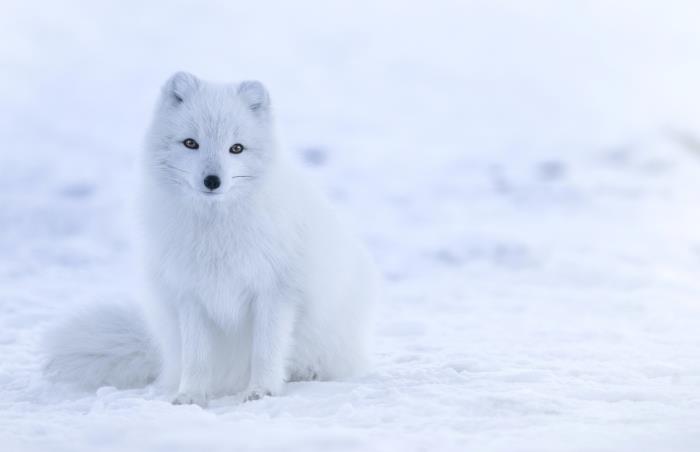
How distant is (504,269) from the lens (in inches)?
288

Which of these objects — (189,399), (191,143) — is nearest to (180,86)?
(191,143)

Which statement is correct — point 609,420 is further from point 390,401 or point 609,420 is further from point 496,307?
point 496,307

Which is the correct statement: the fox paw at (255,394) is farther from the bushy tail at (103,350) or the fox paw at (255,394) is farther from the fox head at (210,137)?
the fox head at (210,137)

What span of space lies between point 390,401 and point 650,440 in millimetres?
946

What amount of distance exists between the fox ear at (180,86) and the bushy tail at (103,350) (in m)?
1.03

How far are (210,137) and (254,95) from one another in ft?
0.94

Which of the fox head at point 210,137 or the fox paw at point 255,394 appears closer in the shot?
the fox head at point 210,137

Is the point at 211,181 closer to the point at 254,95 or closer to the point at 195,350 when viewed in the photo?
the point at 254,95

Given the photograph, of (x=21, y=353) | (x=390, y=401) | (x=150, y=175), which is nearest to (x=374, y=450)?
(x=390, y=401)

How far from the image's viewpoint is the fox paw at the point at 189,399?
328 cm

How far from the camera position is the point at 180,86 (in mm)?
3273

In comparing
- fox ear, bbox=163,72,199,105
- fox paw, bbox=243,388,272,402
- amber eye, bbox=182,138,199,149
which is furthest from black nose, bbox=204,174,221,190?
fox paw, bbox=243,388,272,402

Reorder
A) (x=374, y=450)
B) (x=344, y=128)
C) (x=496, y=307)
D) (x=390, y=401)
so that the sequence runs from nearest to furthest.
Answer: (x=374, y=450), (x=390, y=401), (x=496, y=307), (x=344, y=128)

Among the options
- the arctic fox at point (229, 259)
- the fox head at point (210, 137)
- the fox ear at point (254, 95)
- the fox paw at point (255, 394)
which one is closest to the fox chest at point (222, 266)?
the arctic fox at point (229, 259)
